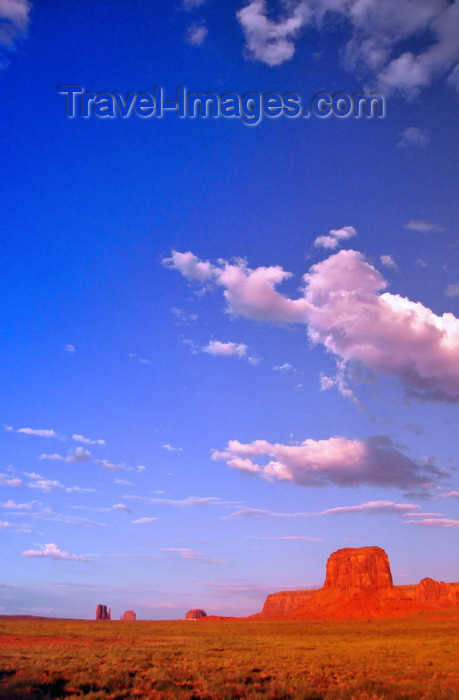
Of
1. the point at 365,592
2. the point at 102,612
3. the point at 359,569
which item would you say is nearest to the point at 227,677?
the point at 365,592

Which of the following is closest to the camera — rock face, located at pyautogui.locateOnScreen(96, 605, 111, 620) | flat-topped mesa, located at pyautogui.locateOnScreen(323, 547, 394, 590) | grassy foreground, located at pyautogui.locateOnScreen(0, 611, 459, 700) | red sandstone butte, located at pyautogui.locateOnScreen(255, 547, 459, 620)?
grassy foreground, located at pyautogui.locateOnScreen(0, 611, 459, 700)

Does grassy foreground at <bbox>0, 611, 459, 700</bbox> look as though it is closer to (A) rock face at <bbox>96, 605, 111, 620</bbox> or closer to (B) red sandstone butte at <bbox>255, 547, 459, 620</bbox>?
(B) red sandstone butte at <bbox>255, 547, 459, 620</bbox>

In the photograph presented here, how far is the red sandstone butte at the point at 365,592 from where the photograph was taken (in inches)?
5000

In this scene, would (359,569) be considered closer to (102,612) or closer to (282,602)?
(282,602)

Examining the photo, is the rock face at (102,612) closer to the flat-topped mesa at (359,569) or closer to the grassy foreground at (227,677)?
the flat-topped mesa at (359,569)

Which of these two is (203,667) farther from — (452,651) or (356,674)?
(452,651)

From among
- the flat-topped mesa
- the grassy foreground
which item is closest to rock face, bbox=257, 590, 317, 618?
the flat-topped mesa

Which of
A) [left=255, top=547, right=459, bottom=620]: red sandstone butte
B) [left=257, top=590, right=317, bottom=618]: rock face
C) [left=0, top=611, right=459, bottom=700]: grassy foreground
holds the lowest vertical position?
[left=257, top=590, right=317, bottom=618]: rock face

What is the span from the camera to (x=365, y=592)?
140875mm

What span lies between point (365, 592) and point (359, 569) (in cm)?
1240

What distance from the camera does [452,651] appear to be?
114 ft

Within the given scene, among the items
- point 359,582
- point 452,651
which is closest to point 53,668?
point 452,651

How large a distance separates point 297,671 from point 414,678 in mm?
5217

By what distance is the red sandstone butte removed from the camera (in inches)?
5000
